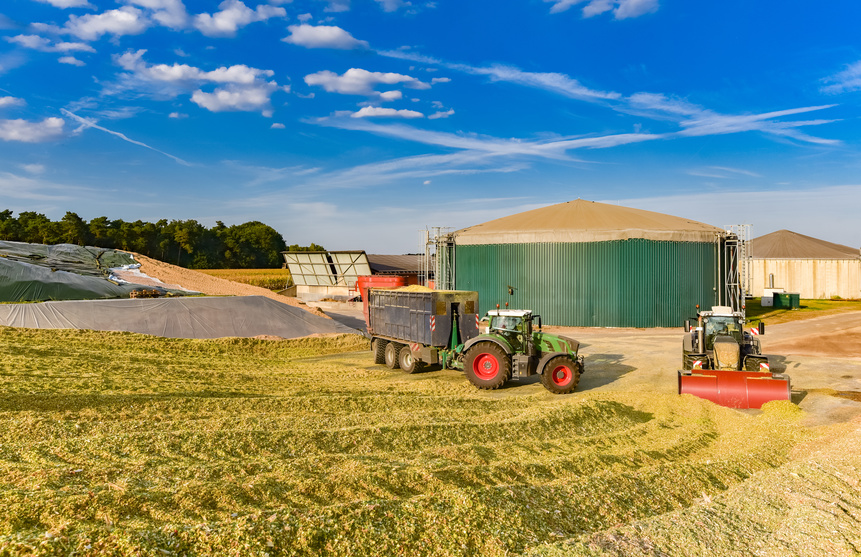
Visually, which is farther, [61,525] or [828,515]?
[828,515]

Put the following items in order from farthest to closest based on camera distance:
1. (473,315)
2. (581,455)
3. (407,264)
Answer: (407,264), (473,315), (581,455)

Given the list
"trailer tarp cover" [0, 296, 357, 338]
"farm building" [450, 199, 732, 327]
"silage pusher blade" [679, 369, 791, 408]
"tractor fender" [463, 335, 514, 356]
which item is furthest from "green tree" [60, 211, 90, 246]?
"silage pusher blade" [679, 369, 791, 408]

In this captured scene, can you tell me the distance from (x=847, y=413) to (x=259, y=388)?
43.8 feet

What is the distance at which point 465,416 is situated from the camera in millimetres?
11875

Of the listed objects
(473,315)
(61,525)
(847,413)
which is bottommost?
(847,413)

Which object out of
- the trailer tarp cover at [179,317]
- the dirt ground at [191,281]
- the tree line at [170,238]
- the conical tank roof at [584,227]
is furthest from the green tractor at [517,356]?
the tree line at [170,238]

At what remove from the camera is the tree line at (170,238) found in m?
60.9

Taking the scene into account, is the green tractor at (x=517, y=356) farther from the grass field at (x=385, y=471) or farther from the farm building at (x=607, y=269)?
the farm building at (x=607, y=269)

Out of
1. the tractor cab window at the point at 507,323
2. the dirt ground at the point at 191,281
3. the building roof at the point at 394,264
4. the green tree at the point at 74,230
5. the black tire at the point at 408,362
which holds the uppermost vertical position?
the green tree at the point at 74,230

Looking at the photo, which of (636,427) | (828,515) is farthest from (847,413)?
(828,515)

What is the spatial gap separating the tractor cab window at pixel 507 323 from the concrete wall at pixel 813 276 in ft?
143

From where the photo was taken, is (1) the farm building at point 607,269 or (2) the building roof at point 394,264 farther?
(2) the building roof at point 394,264

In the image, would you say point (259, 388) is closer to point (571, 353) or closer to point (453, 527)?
point (571, 353)

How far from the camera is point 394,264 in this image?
53125 mm
